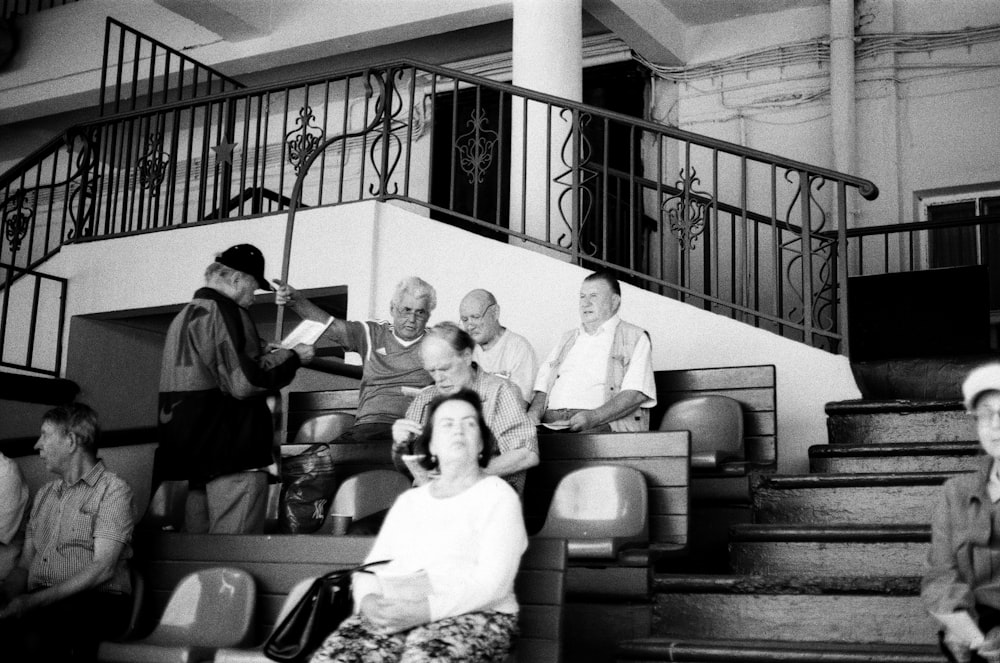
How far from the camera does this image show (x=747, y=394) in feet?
16.6

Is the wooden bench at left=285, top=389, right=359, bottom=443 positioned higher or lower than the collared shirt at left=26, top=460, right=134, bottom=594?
higher

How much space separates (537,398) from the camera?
4965 millimetres

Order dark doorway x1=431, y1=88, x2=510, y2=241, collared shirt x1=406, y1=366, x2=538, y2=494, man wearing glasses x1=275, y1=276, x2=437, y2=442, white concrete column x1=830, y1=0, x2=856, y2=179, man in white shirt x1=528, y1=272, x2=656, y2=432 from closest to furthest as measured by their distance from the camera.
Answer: collared shirt x1=406, y1=366, x2=538, y2=494 < man in white shirt x1=528, y1=272, x2=656, y2=432 < man wearing glasses x1=275, y1=276, x2=437, y2=442 < white concrete column x1=830, y1=0, x2=856, y2=179 < dark doorway x1=431, y1=88, x2=510, y2=241

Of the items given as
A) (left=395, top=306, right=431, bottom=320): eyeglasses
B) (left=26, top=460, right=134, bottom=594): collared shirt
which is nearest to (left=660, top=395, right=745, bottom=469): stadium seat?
(left=395, top=306, right=431, bottom=320): eyeglasses

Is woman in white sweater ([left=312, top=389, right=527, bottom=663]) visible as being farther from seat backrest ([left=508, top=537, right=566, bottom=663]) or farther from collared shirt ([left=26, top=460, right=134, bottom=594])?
collared shirt ([left=26, top=460, right=134, bottom=594])

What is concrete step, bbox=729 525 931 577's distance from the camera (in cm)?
393

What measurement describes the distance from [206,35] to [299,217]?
339cm

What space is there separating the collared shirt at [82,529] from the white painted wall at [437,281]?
2515mm

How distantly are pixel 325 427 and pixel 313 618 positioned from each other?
94.5 inches

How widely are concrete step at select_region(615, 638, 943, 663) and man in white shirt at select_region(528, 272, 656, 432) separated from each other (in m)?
1.30

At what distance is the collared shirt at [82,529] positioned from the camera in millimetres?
3834

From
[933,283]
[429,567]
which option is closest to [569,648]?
[429,567]

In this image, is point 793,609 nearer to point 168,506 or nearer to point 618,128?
point 168,506

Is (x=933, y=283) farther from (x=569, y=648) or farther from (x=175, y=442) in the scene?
(x=175, y=442)
